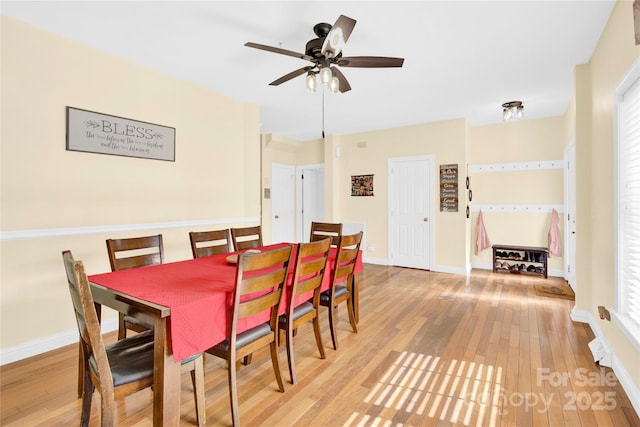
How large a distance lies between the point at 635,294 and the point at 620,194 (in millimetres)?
685

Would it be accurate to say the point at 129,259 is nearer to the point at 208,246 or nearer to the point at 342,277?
the point at 208,246

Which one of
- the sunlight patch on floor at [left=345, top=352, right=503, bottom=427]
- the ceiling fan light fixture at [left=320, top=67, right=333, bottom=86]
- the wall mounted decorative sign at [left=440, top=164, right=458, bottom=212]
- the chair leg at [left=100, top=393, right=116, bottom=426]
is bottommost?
the sunlight patch on floor at [left=345, top=352, right=503, bottom=427]

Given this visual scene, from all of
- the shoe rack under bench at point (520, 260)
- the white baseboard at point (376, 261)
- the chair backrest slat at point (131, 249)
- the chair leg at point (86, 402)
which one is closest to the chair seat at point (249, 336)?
the chair leg at point (86, 402)

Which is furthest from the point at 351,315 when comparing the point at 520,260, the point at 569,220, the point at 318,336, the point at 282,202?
the point at 282,202

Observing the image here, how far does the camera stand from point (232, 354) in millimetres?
1666

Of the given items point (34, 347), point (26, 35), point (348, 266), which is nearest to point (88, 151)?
point (26, 35)

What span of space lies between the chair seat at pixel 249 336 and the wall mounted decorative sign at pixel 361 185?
4.56 m

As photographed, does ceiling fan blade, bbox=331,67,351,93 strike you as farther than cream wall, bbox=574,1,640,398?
Yes

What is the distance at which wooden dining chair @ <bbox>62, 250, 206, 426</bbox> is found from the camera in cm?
132

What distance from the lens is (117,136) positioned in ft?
9.97

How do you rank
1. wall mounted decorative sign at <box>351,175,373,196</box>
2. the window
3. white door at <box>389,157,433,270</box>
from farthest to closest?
wall mounted decorative sign at <box>351,175,373,196</box>, white door at <box>389,157,433,270</box>, the window

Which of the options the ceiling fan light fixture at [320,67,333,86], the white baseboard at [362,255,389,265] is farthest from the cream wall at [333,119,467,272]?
the ceiling fan light fixture at [320,67,333,86]

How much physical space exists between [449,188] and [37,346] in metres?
5.46

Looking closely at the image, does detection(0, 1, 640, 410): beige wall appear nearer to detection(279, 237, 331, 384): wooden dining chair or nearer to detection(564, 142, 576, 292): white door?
detection(564, 142, 576, 292): white door
